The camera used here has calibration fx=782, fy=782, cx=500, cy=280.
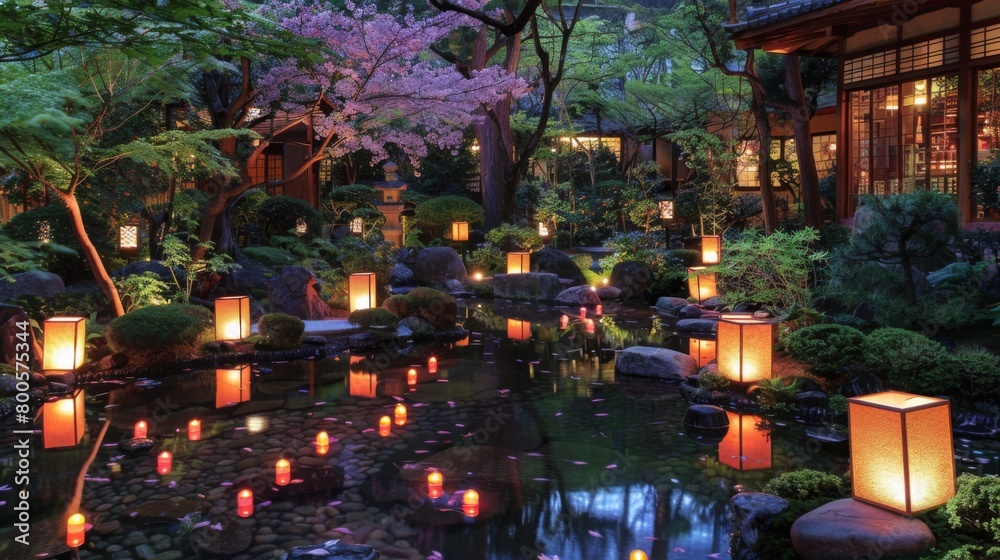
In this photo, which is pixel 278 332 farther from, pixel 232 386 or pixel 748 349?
→ pixel 748 349

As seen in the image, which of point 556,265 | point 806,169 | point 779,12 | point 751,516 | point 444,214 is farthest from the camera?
point 444,214

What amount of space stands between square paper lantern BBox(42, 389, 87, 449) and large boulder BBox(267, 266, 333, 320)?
4.65m

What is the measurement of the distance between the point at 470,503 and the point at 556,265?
1525 centimetres

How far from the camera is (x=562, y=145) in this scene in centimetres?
3192

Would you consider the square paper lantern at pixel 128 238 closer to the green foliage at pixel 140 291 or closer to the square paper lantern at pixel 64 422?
the green foliage at pixel 140 291

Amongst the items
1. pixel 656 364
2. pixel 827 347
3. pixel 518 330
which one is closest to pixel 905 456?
pixel 827 347

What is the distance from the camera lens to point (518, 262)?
791 inches

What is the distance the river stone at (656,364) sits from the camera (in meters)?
10.8

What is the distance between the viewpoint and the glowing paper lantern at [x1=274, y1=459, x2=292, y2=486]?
267 inches

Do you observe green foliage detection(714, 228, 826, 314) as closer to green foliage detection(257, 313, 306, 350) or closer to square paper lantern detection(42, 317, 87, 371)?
green foliage detection(257, 313, 306, 350)

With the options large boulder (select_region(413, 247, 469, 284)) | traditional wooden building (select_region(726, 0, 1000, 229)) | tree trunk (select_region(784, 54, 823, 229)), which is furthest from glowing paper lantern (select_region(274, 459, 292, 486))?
tree trunk (select_region(784, 54, 823, 229))

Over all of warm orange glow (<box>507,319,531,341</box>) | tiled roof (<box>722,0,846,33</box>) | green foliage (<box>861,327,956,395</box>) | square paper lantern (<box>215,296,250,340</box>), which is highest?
tiled roof (<box>722,0,846,33</box>)

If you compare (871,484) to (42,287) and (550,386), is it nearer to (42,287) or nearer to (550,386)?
(550,386)

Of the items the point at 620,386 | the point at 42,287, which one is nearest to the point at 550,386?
the point at 620,386
